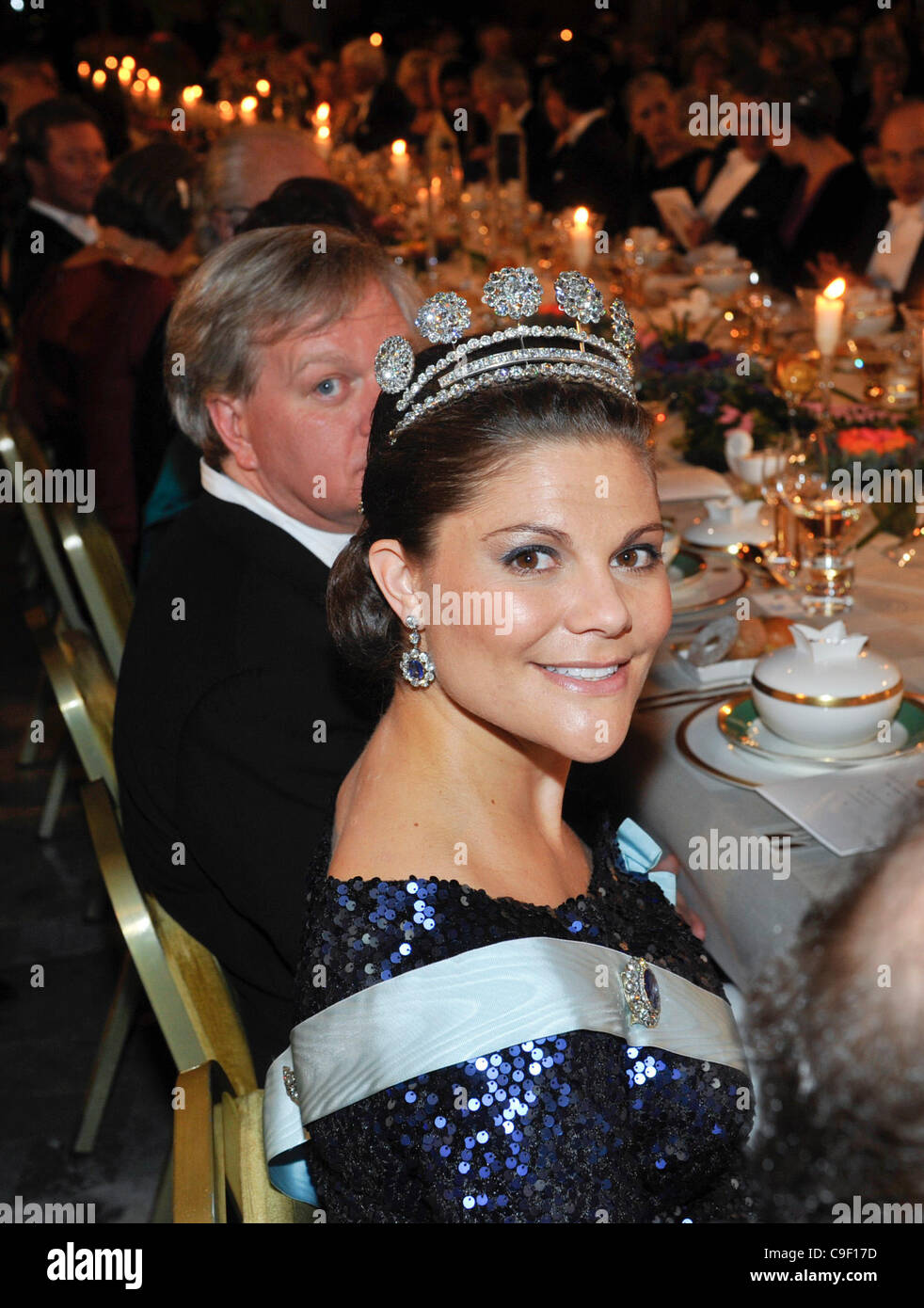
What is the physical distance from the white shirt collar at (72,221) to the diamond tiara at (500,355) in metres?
4.38

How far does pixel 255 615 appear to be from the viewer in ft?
5.66

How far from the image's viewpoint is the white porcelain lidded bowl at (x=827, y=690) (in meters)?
1.68

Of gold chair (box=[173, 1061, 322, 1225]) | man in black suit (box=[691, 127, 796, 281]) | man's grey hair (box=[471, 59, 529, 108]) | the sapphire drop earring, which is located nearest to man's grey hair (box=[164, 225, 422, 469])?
the sapphire drop earring

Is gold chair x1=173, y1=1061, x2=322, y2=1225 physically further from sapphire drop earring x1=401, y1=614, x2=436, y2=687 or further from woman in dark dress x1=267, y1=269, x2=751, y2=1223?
sapphire drop earring x1=401, y1=614, x2=436, y2=687

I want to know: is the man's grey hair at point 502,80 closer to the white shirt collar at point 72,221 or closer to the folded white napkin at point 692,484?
the white shirt collar at point 72,221

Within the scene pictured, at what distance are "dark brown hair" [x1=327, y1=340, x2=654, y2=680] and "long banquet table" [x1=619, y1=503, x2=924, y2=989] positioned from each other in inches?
17.7

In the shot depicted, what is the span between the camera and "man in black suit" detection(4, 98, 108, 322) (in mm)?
5191

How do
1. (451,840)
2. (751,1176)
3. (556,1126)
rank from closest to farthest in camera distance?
(751,1176) → (556,1126) → (451,840)

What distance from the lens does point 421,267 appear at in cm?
540

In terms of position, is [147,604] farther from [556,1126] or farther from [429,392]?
[556,1126]
